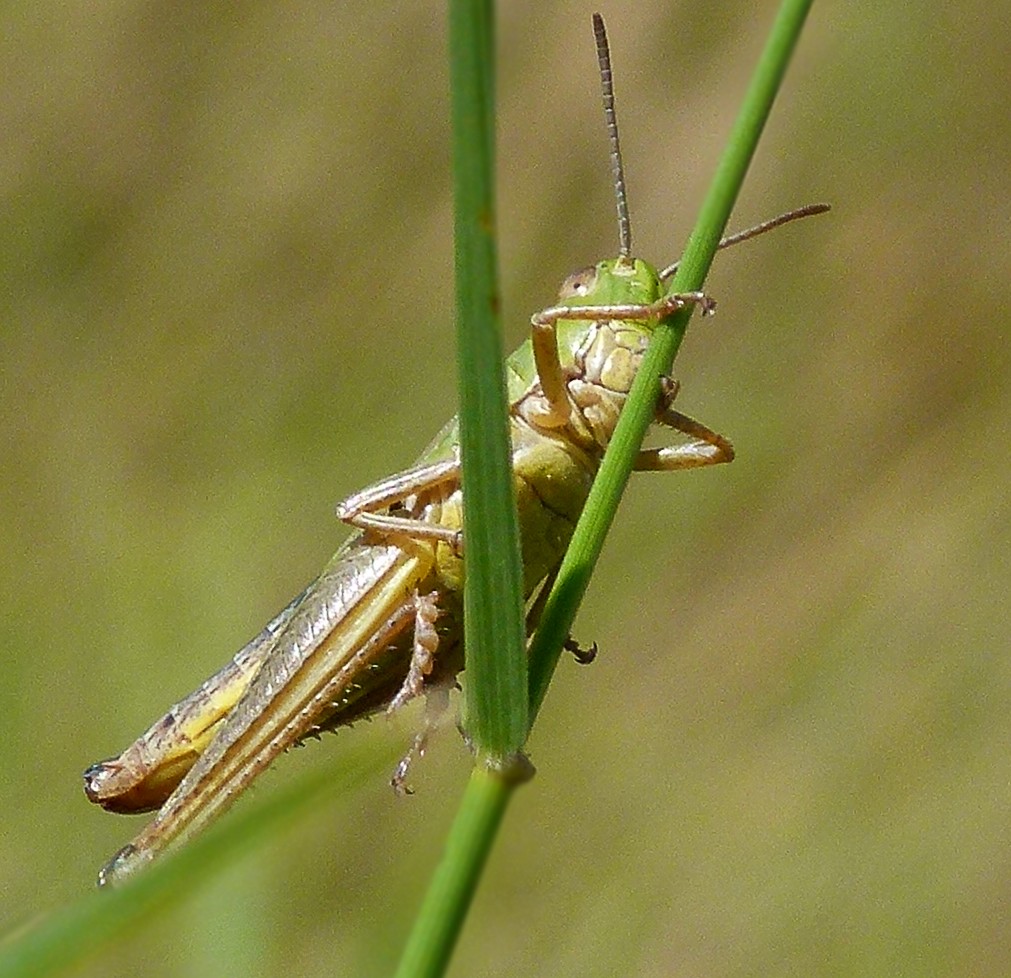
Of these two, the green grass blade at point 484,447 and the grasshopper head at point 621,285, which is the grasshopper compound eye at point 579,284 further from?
the green grass blade at point 484,447

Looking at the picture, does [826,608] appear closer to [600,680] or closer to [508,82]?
[600,680]

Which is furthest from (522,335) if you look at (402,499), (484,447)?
(484,447)

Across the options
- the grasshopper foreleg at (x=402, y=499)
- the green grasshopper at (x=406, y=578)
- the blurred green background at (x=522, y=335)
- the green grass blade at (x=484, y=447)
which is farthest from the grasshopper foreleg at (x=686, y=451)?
the blurred green background at (x=522, y=335)

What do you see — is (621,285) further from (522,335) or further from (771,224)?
(522,335)

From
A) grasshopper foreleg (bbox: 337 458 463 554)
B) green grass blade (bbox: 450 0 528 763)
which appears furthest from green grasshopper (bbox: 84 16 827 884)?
green grass blade (bbox: 450 0 528 763)

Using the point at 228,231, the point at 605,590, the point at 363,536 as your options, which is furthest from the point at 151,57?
the point at 363,536

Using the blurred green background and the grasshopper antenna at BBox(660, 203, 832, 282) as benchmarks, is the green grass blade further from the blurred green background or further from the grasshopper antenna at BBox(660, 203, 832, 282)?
the blurred green background
